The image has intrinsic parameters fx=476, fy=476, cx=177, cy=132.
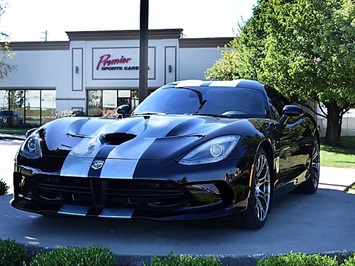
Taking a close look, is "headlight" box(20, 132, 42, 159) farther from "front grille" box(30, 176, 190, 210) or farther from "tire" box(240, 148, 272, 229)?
"tire" box(240, 148, 272, 229)

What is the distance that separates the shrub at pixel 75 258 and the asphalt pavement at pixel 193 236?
407 mm

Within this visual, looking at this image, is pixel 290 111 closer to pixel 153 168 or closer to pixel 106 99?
pixel 153 168

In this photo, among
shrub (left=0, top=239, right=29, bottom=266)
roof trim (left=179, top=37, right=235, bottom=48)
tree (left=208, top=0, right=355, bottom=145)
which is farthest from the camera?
roof trim (left=179, top=37, right=235, bottom=48)

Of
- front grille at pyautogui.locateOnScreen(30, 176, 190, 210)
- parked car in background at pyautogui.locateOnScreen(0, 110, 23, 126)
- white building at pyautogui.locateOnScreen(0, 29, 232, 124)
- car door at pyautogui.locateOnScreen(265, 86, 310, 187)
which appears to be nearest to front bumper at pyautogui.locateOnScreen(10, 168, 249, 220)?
front grille at pyautogui.locateOnScreen(30, 176, 190, 210)

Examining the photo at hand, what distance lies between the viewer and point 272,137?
14.9 feet

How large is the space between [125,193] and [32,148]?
41.4 inches

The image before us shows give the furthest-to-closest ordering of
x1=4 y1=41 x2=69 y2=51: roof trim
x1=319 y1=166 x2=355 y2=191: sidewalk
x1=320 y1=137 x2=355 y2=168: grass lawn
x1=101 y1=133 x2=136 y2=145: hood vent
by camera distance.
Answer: x1=4 y1=41 x2=69 y2=51: roof trim, x1=320 y1=137 x2=355 y2=168: grass lawn, x1=319 y1=166 x2=355 y2=191: sidewalk, x1=101 y1=133 x2=136 y2=145: hood vent

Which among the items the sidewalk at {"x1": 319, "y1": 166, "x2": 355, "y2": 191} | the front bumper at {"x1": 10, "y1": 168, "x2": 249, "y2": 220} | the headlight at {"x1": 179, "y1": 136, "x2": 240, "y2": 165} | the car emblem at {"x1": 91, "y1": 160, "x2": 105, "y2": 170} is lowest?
the sidewalk at {"x1": 319, "y1": 166, "x2": 355, "y2": 191}

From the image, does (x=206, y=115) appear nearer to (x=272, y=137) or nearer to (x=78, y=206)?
(x=272, y=137)

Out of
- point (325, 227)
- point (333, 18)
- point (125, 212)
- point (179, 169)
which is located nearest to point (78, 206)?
point (125, 212)

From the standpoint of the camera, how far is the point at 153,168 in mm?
3551

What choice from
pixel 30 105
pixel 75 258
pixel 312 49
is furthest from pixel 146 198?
pixel 30 105

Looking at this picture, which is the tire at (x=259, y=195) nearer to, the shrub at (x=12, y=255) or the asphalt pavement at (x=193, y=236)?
the asphalt pavement at (x=193, y=236)

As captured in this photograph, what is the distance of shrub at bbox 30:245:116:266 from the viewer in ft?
9.32
